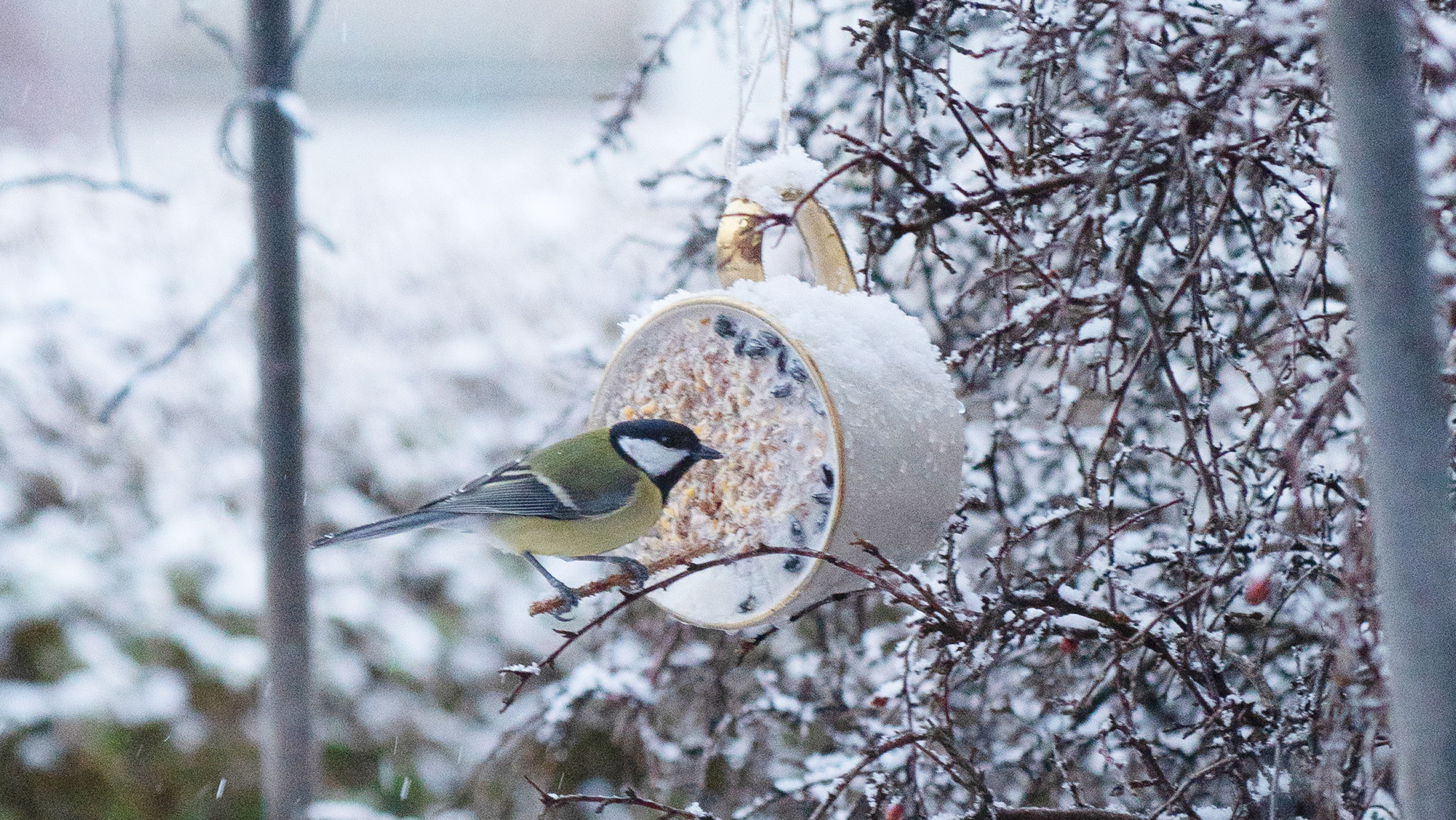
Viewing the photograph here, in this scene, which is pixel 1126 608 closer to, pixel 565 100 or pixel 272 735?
pixel 272 735

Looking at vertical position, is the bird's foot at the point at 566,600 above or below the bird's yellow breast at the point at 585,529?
below

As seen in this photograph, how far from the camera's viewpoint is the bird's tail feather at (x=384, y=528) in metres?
1.69

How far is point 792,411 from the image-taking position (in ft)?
6.26

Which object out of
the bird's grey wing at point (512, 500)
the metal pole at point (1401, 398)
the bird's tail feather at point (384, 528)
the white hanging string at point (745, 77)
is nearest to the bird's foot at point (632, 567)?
the bird's grey wing at point (512, 500)

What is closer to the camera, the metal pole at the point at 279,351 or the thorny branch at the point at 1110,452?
the thorny branch at the point at 1110,452

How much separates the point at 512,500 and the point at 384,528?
0.30m

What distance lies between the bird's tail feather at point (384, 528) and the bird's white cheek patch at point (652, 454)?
0.34 meters

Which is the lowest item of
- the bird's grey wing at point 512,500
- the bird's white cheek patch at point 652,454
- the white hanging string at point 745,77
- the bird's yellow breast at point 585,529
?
the bird's yellow breast at point 585,529

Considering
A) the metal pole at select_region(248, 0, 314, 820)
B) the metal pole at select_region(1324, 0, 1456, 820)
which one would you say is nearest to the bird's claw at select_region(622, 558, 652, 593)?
the metal pole at select_region(248, 0, 314, 820)

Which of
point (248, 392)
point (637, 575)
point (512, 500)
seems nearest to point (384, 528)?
point (512, 500)

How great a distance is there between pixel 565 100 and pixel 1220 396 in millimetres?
6073

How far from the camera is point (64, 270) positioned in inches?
224

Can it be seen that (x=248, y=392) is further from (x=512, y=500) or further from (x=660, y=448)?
(x=660, y=448)

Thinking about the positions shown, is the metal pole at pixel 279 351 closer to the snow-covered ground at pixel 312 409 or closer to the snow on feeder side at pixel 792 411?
the snow-covered ground at pixel 312 409
